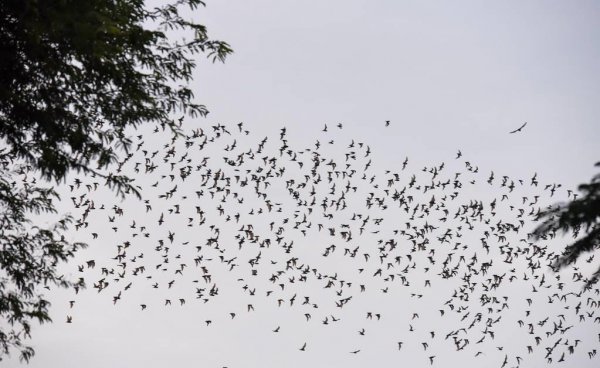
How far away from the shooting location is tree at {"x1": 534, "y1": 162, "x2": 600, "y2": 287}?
4.27 metres

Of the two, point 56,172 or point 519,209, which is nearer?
point 56,172

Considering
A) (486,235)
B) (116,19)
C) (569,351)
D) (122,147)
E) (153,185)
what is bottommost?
(569,351)

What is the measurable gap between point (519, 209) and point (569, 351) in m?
6.31

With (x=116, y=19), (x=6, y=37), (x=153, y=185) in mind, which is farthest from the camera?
(x=153, y=185)

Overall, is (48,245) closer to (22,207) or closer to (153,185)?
(22,207)

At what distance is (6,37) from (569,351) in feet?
75.0

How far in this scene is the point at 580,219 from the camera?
435 centimetres

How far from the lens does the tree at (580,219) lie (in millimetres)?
4273

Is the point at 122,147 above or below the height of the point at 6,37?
below

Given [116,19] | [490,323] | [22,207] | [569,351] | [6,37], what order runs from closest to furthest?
[6,37] → [116,19] → [22,207] → [569,351] → [490,323]

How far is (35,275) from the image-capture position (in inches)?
381

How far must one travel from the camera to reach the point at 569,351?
2300 centimetres

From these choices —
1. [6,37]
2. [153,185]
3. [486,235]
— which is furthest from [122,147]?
[486,235]

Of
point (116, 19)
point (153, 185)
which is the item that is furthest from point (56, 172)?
point (153, 185)
